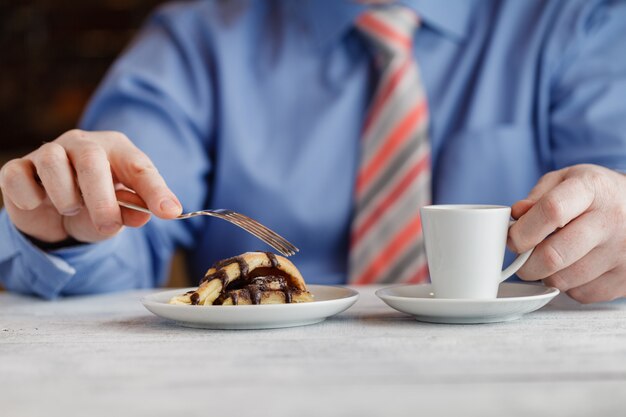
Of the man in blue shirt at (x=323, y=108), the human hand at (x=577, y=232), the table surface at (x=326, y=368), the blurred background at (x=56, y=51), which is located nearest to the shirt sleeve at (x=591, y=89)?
the man in blue shirt at (x=323, y=108)

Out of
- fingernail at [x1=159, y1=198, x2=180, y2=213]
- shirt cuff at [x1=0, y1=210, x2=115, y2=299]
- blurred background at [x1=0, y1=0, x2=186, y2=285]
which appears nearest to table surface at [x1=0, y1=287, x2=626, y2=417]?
fingernail at [x1=159, y1=198, x2=180, y2=213]

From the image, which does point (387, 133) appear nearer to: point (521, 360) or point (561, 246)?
point (561, 246)

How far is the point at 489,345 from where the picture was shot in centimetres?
67

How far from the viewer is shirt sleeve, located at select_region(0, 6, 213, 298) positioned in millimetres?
1454

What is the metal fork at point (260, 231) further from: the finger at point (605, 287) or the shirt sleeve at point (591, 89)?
the shirt sleeve at point (591, 89)

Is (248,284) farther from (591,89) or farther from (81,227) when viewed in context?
(591,89)

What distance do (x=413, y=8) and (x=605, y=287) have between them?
2.56 ft

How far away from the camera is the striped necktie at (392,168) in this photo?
1.41 meters

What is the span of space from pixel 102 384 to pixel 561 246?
481 mm

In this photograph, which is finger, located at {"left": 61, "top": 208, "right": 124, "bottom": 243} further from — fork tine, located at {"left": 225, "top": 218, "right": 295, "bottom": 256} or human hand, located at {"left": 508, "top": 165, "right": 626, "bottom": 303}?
human hand, located at {"left": 508, "top": 165, "right": 626, "bottom": 303}

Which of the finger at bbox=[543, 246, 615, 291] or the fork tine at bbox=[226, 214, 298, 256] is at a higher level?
the fork tine at bbox=[226, 214, 298, 256]

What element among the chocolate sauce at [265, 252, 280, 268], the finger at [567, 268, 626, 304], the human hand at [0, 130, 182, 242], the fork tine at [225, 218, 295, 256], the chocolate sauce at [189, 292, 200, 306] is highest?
the human hand at [0, 130, 182, 242]

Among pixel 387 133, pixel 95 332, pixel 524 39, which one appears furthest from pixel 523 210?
pixel 524 39

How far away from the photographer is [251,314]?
29.0 inches
